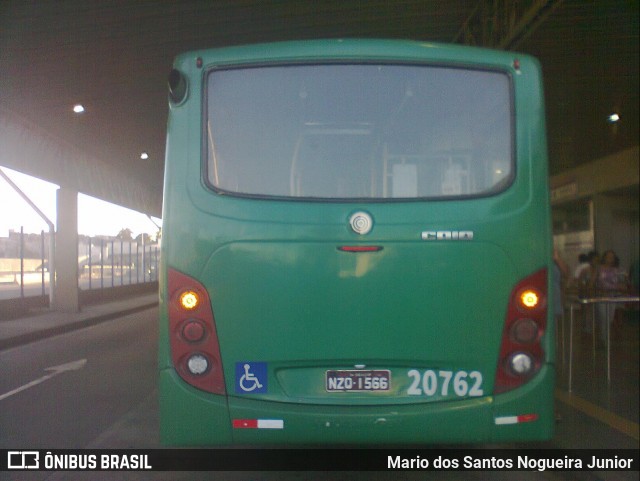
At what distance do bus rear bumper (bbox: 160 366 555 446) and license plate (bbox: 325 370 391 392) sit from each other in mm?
115

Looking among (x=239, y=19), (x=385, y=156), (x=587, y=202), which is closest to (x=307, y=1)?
(x=239, y=19)

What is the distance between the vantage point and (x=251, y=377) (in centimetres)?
462

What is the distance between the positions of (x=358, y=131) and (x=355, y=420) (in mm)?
1803

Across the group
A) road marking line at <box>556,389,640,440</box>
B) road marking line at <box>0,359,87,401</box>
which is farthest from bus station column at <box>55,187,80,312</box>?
road marking line at <box>556,389,640,440</box>

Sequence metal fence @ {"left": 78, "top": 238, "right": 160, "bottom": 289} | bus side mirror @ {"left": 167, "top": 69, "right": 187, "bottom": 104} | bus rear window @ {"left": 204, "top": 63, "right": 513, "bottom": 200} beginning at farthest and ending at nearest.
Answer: metal fence @ {"left": 78, "top": 238, "right": 160, "bottom": 289}, bus side mirror @ {"left": 167, "top": 69, "right": 187, "bottom": 104}, bus rear window @ {"left": 204, "top": 63, "right": 513, "bottom": 200}

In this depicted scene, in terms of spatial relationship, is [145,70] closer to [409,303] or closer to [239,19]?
[239,19]

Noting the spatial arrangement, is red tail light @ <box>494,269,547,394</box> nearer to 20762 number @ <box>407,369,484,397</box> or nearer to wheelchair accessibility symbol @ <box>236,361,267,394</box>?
20762 number @ <box>407,369,484,397</box>

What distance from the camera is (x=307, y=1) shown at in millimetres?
11742

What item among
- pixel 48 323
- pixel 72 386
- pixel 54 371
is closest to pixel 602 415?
pixel 72 386

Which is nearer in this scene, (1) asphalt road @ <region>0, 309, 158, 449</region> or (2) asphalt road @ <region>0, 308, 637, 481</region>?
(2) asphalt road @ <region>0, 308, 637, 481</region>

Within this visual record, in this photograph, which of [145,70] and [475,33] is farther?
[145,70]

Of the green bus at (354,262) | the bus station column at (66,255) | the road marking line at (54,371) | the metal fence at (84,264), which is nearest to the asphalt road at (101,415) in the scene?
the road marking line at (54,371)

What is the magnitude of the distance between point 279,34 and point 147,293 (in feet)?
97.7

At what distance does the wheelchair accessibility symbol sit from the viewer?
4.61 metres
